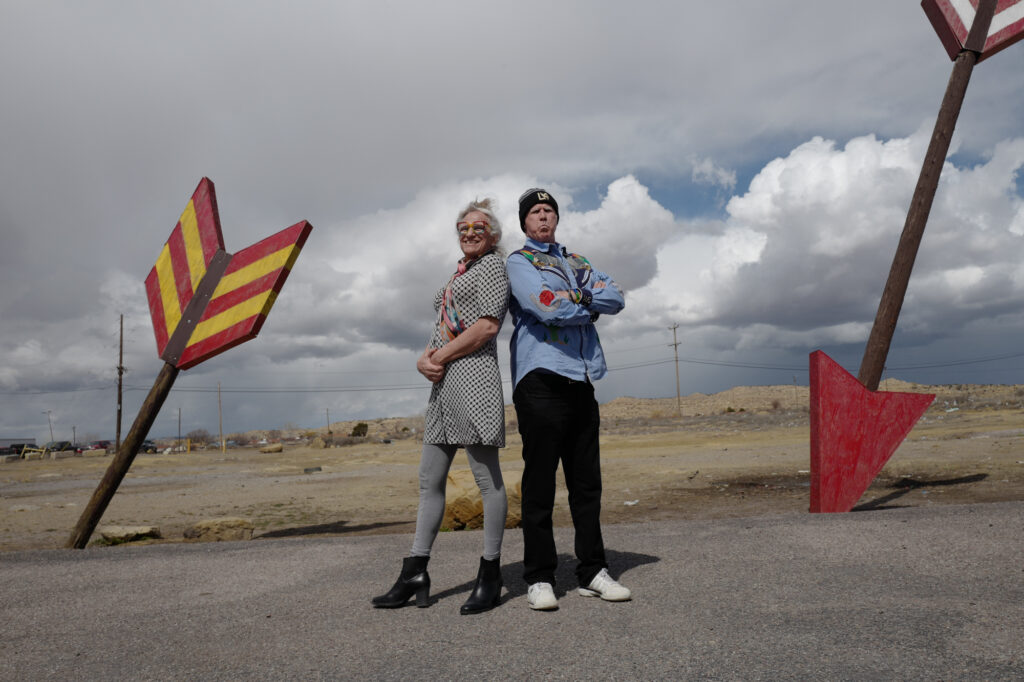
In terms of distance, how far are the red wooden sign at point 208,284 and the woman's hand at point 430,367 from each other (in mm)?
1705

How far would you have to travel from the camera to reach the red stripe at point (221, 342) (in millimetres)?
4461

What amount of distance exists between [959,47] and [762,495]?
481 cm

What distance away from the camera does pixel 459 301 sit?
3133mm

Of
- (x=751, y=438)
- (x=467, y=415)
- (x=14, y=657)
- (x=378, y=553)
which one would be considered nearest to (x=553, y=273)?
(x=467, y=415)

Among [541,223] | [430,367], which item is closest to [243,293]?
[430,367]

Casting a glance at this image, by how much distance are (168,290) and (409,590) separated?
135 inches

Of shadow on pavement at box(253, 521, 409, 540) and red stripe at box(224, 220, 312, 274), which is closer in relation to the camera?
red stripe at box(224, 220, 312, 274)

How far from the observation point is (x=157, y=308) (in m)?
5.25

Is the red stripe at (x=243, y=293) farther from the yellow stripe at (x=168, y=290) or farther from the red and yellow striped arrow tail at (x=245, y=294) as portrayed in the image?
the yellow stripe at (x=168, y=290)

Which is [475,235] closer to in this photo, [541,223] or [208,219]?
[541,223]

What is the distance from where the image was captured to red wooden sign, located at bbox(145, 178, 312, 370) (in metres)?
4.50

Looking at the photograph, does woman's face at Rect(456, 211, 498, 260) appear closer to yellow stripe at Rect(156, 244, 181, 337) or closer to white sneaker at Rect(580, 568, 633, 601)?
white sneaker at Rect(580, 568, 633, 601)

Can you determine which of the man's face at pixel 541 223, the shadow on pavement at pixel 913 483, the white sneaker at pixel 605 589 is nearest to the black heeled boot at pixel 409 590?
the white sneaker at pixel 605 589

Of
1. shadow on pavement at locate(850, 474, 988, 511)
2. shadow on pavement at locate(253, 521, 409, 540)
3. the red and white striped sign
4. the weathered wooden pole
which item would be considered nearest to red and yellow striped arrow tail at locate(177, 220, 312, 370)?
shadow on pavement at locate(253, 521, 409, 540)
